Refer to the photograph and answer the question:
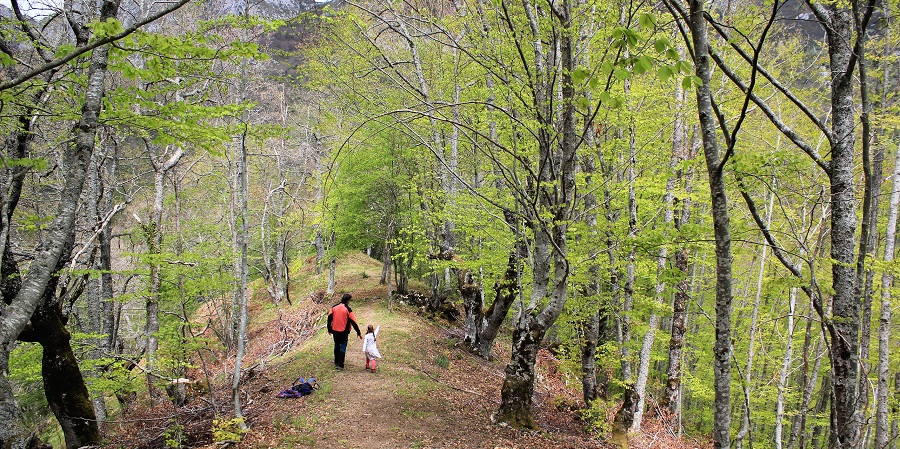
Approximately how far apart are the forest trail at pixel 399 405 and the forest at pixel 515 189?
1.45 ft

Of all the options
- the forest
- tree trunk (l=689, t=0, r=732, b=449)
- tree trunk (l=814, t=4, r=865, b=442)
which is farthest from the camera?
the forest

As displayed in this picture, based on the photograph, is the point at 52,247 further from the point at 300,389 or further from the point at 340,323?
the point at 340,323

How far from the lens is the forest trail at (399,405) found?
21.0ft

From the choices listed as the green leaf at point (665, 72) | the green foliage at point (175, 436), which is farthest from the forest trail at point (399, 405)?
the green leaf at point (665, 72)

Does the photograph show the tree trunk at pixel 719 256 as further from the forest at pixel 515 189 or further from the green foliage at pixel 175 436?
the green foliage at pixel 175 436

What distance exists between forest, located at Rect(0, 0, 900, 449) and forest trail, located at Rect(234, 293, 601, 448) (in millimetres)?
441

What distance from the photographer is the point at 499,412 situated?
22.9 ft

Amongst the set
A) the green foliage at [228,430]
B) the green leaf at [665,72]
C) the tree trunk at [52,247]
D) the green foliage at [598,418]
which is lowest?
the green foliage at [598,418]

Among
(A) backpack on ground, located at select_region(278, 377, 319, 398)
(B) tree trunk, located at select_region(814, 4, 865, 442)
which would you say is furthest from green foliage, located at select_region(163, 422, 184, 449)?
(B) tree trunk, located at select_region(814, 4, 865, 442)

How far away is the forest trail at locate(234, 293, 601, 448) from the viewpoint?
6414 millimetres

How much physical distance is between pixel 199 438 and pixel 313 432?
1.72 meters

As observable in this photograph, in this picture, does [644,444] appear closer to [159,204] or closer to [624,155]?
[624,155]

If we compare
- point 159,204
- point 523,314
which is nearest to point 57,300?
point 159,204

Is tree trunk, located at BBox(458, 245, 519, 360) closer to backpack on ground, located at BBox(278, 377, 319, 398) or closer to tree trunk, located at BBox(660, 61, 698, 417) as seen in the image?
tree trunk, located at BBox(660, 61, 698, 417)
